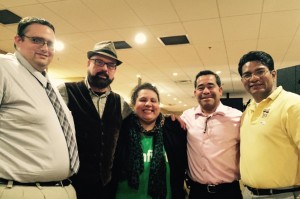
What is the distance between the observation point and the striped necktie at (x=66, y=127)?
1.92m

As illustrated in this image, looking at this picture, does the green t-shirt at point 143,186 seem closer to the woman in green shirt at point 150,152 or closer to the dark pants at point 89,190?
the woman in green shirt at point 150,152

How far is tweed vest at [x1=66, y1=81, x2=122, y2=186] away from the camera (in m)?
2.17

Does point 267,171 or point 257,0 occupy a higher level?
point 257,0

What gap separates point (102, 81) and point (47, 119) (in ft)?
2.33

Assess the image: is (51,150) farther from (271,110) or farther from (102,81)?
(271,110)

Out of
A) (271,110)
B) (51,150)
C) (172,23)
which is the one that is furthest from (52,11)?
(271,110)

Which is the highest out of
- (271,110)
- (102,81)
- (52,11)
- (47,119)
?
(52,11)

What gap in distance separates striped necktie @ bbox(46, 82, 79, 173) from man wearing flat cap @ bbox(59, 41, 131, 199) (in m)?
0.22

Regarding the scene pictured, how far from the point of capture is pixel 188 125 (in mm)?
2676

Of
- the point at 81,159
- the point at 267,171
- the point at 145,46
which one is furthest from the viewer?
the point at 145,46

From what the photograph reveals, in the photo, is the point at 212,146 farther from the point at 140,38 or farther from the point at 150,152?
the point at 140,38

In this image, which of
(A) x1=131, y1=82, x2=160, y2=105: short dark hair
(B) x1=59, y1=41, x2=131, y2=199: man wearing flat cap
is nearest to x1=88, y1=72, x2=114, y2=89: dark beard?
(B) x1=59, y1=41, x2=131, y2=199: man wearing flat cap

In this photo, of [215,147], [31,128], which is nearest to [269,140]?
[215,147]

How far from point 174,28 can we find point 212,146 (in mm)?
3563
